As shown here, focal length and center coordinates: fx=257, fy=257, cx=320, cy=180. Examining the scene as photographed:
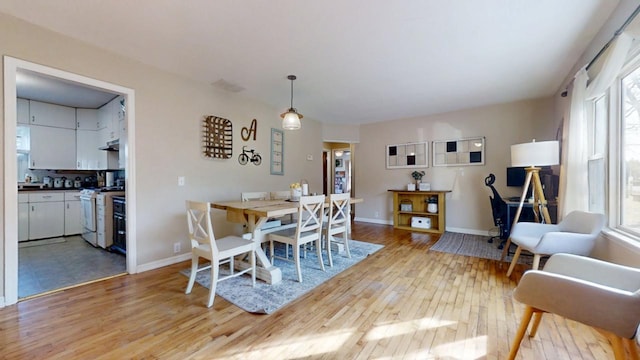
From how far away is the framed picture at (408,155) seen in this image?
17.6 feet

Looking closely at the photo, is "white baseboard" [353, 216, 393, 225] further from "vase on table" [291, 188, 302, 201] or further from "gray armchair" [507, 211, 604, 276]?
"gray armchair" [507, 211, 604, 276]

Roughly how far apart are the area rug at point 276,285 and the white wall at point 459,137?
278 centimetres

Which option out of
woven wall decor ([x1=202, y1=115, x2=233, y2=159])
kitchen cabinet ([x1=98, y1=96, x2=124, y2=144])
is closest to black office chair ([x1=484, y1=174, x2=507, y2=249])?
woven wall decor ([x1=202, y1=115, x2=233, y2=159])

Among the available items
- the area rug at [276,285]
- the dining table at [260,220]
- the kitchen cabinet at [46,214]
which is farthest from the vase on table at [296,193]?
the kitchen cabinet at [46,214]

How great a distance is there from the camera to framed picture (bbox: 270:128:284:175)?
15.1 feet

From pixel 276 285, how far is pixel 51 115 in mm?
5164

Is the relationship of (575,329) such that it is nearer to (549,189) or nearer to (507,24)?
(507,24)

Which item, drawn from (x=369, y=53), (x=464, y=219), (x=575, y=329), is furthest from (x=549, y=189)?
(x=369, y=53)

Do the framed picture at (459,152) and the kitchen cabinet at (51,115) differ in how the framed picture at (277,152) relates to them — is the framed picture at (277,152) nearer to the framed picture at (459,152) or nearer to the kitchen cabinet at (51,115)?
the framed picture at (459,152)

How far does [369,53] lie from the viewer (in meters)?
2.67

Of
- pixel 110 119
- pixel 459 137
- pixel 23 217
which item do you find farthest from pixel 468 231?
pixel 23 217

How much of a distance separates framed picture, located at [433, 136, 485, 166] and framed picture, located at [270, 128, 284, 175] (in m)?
3.08

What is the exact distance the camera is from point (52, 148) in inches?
178

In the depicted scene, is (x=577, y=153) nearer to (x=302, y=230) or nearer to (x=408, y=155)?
(x=302, y=230)
